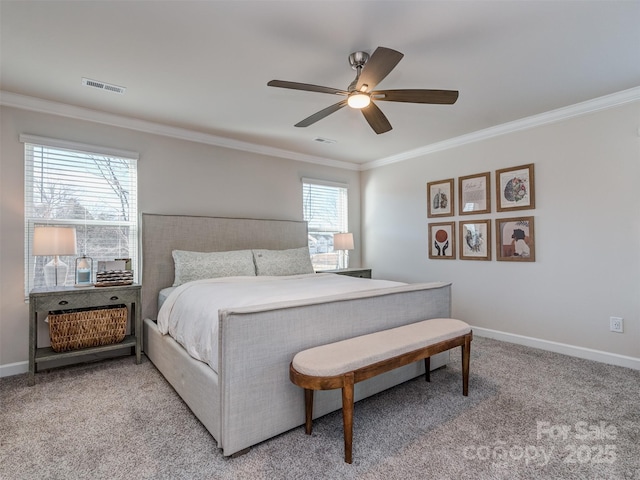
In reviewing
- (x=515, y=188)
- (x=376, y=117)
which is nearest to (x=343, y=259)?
(x=515, y=188)

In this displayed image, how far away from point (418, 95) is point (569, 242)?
236 centimetres

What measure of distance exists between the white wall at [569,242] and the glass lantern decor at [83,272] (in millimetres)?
4042

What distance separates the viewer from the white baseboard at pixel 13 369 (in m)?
2.82

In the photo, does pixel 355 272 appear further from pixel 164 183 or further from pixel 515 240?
pixel 164 183

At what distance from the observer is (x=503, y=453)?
5.67 ft

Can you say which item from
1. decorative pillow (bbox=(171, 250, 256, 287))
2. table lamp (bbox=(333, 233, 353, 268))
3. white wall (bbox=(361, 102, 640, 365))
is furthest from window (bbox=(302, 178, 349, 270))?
white wall (bbox=(361, 102, 640, 365))

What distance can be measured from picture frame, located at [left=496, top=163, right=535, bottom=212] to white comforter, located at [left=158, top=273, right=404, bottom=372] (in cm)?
192

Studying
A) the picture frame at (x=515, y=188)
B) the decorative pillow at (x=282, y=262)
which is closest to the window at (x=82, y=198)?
the decorative pillow at (x=282, y=262)

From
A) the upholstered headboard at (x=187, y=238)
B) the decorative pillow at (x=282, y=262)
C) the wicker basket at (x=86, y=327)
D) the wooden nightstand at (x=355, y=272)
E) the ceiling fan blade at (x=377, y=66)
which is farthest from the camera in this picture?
the wooden nightstand at (x=355, y=272)

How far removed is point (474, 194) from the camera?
3986 mm

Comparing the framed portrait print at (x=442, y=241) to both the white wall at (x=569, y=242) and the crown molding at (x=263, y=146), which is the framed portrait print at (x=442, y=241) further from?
the crown molding at (x=263, y=146)

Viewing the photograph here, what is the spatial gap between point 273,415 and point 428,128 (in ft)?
11.0

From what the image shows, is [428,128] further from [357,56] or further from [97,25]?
[97,25]

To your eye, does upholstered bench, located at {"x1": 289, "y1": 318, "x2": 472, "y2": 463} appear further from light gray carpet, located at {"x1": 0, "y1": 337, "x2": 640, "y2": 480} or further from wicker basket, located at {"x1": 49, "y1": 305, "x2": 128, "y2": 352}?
wicker basket, located at {"x1": 49, "y1": 305, "x2": 128, "y2": 352}
